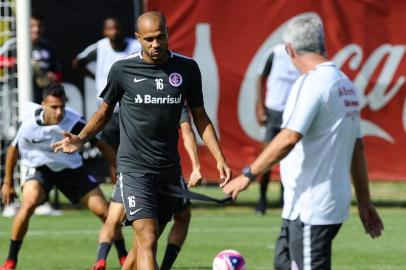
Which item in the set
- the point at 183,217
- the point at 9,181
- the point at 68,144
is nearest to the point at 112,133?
the point at 9,181

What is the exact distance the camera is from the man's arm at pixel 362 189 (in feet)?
24.2

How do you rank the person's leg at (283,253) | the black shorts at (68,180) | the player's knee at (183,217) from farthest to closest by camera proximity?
the black shorts at (68,180), the player's knee at (183,217), the person's leg at (283,253)

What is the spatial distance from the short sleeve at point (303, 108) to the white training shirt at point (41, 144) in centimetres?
543

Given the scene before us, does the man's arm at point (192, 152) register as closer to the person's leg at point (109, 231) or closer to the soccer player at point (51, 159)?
the person's leg at point (109, 231)

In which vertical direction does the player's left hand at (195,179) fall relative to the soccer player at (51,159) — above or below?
above

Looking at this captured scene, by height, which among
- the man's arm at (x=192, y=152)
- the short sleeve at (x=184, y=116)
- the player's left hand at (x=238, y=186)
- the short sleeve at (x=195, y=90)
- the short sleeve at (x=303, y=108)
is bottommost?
the man's arm at (x=192, y=152)

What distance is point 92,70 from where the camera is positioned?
1798cm

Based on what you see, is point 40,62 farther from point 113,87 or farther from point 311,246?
point 311,246

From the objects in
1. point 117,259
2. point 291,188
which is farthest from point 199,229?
point 291,188

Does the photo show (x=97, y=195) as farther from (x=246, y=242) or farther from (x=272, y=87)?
(x=272, y=87)

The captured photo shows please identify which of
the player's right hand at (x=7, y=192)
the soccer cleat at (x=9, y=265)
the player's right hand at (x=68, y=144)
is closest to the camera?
the player's right hand at (x=68, y=144)

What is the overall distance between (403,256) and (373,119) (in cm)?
569

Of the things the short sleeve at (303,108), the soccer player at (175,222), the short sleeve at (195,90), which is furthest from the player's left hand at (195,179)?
the short sleeve at (303,108)

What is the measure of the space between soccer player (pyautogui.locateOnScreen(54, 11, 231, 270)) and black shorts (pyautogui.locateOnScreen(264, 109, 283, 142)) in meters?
7.58
